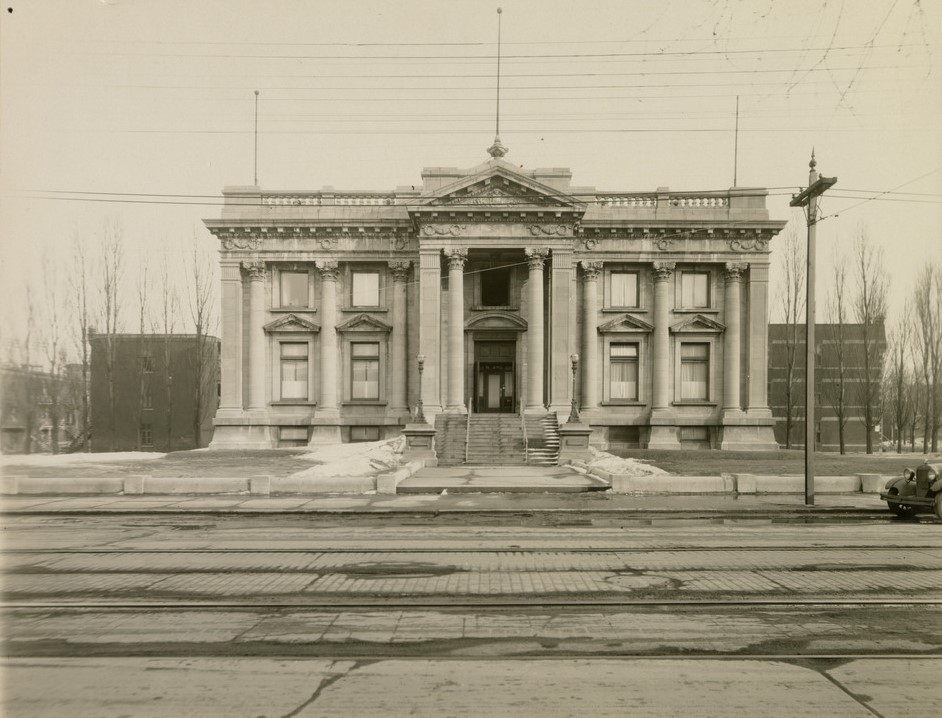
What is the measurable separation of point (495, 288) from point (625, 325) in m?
7.84

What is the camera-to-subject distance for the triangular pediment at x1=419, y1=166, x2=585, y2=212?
31.4 meters

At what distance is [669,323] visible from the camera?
35625 mm

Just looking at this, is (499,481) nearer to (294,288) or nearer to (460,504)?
(460,504)

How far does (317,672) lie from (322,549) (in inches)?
199

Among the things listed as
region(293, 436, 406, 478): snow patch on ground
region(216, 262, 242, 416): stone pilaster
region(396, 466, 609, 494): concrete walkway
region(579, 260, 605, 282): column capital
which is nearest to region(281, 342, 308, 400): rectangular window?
region(216, 262, 242, 416): stone pilaster

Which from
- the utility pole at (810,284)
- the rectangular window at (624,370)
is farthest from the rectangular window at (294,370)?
the utility pole at (810,284)

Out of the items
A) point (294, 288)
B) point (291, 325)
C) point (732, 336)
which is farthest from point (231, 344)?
point (732, 336)

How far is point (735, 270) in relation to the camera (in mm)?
35188

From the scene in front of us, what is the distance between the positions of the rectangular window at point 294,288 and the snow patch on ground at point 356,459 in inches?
345

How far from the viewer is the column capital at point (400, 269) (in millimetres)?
34906

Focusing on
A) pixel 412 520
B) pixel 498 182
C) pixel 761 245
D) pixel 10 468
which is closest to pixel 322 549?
pixel 412 520

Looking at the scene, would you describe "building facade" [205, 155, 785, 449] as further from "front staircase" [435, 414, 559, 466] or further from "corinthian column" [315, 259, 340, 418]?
"front staircase" [435, 414, 559, 466]

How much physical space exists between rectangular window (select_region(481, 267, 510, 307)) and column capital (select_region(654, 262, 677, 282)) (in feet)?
28.0

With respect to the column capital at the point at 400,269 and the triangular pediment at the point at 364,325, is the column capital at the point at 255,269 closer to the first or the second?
the triangular pediment at the point at 364,325
